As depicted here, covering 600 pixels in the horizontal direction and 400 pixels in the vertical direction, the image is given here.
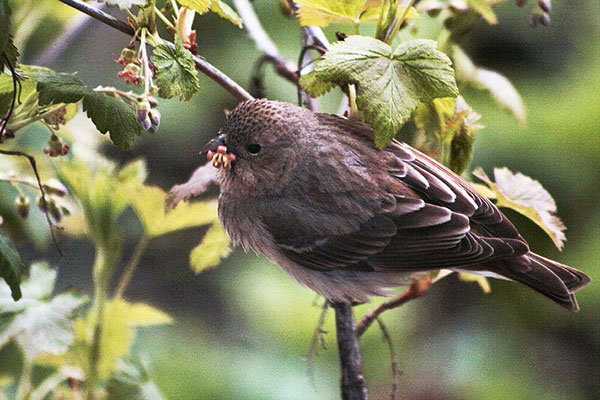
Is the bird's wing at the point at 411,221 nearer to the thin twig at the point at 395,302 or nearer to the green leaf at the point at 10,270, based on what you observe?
the thin twig at the point at 395,302

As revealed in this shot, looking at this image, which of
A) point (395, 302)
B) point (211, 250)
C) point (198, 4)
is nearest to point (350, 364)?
point (395, 302)

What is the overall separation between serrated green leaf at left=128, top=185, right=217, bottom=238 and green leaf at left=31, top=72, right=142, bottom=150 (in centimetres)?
34

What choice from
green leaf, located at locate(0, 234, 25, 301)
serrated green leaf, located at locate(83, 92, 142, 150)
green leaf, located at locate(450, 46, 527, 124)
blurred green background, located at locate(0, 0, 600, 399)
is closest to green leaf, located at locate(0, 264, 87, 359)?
green leaf, located at locate(0, 234, 25, 301)

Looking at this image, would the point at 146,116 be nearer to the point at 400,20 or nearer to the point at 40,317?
the point at 400,20

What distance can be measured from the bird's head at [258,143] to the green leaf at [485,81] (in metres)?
0.29

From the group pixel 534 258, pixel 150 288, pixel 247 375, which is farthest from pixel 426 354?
pixel 534 258

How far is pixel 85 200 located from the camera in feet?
3.65

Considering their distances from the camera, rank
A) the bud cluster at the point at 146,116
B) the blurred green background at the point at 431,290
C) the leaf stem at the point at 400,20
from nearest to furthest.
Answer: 1. the bud cluster at the point at 146,116
2. the leaf stem at the point at 400,20
3. the blurred green background at the point at 431,290

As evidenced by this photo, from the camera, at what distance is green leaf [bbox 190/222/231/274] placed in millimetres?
1078

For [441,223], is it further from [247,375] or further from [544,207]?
[247,375]

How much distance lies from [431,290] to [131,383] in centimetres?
178

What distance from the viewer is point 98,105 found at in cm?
78

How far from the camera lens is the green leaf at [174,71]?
76cm

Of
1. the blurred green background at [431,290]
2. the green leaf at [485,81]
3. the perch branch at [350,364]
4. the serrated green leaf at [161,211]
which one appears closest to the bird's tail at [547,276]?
the perch branch at [350,364]
